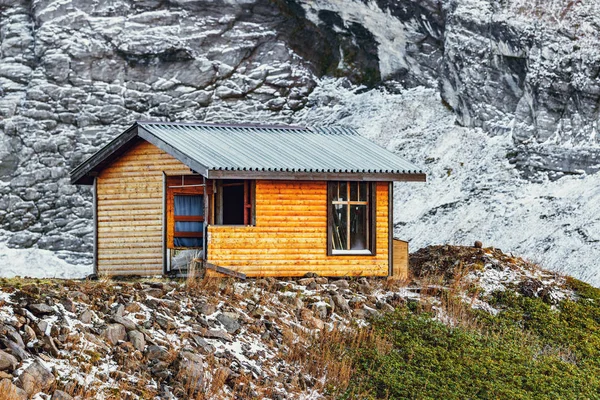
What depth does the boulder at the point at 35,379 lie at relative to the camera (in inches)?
564

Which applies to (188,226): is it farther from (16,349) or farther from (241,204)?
(16,349)

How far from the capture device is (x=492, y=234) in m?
42.2

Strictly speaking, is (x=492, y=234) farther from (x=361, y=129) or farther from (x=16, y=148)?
(x=16, y=148)

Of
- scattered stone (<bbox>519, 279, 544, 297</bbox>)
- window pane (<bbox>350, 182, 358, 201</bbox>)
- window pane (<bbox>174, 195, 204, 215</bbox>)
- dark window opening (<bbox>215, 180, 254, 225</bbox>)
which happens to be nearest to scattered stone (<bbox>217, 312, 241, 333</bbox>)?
dark window opening (<bbox>215, 180, 254, 225</bbox>)

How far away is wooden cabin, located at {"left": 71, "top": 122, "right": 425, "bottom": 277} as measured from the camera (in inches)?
942

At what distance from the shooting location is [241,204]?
25.5 metres

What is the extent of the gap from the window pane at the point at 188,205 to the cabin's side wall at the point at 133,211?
2.12ft

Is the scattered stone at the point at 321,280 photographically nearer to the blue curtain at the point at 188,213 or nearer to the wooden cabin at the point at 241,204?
the wooden cabin at the point at 241,204

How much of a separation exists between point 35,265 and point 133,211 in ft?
74.1

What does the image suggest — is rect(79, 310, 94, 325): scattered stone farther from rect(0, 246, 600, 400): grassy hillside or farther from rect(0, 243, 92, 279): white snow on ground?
rect(0, 243, 92, 279): white snow on ground

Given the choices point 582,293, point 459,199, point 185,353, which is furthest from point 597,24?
point 185,353

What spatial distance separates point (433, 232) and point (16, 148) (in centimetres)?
2217

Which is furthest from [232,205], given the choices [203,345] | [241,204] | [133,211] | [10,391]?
[10,391]

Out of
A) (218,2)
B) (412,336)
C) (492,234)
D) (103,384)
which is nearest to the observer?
(103,384)
